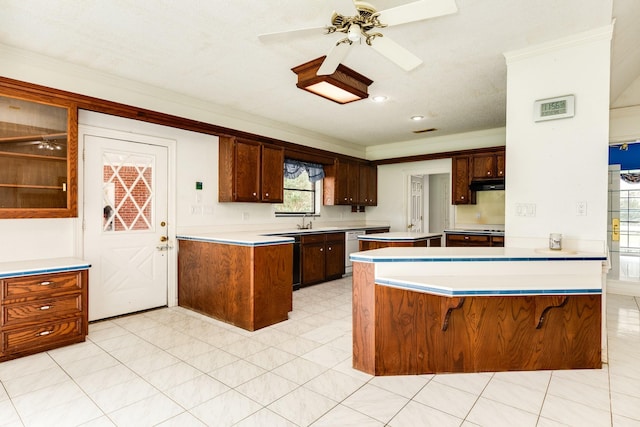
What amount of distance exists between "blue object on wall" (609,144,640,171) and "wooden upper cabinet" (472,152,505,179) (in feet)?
4.55

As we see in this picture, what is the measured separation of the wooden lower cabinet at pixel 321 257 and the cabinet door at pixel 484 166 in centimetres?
248

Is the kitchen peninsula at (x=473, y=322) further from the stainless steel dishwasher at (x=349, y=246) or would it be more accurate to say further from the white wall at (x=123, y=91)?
the stainless steel dishwasher at (x=349, y=246)

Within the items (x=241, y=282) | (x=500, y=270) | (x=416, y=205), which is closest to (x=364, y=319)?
(x=500, y=270)

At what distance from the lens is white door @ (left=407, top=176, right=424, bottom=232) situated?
279 inches

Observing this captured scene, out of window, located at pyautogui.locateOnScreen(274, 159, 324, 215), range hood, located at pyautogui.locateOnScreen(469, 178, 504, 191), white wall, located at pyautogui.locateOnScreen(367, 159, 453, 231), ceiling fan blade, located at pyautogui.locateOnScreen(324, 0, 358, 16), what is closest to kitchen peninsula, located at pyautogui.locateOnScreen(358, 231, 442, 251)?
range hood, located at pyautogui.locateOnScreen(469, 178, 504, 191)

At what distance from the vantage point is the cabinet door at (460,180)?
19.4 feet

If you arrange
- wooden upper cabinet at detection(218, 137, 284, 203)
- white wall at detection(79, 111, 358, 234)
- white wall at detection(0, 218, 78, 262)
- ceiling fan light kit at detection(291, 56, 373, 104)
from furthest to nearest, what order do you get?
1. wooden upper cabinet at detection(218, 137, 284, 203)
2. white wall at detection(79, 111, 358, 234)
3. ceiling fan light kit at detection(291, 56, 373, 104)
4. white wall at detection(0, 218, 78, 262)

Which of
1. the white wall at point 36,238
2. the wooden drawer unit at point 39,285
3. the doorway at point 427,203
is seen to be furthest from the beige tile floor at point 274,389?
the doorway at point 427,203

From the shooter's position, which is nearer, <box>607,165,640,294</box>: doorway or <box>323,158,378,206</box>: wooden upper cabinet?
<box>607,165,640,294</box>: doorway

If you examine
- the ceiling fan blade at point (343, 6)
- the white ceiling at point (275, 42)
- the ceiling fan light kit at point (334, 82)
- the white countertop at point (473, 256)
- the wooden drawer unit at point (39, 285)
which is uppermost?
the white ceiling at point (275, 42)

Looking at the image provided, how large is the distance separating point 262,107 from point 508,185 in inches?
126

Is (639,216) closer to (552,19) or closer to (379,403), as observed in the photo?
(552,19)

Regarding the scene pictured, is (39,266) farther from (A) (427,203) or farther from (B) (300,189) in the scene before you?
(A) (427,203)

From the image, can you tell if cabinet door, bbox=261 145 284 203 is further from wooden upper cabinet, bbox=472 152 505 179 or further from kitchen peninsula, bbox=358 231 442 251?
wooden upper cabinet, bbox=472 152 505 179
